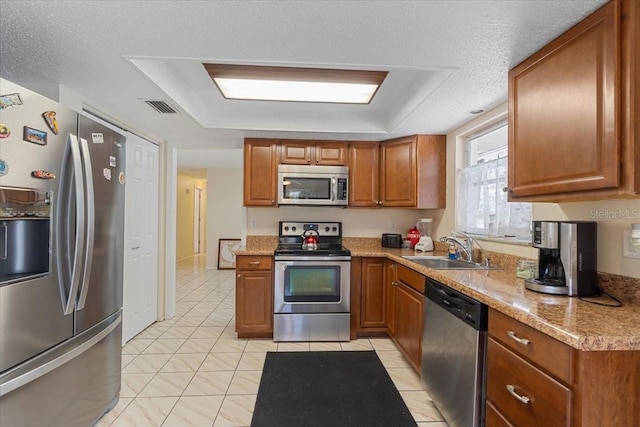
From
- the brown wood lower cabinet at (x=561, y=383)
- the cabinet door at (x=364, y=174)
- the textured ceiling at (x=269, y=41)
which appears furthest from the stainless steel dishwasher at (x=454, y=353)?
the cabinet door at (x=364, y=174)

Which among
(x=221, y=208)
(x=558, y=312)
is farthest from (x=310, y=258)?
(x=221, y=208)

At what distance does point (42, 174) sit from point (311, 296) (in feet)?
7.32

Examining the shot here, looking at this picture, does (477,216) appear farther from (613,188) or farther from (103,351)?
(103,351)

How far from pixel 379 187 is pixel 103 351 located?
2767 mm

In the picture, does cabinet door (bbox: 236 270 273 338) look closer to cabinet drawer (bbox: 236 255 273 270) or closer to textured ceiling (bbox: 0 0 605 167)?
cabinet drawer (bbox: 236 255 273 270)

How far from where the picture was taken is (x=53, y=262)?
1416 mm

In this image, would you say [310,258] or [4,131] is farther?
[310,258]

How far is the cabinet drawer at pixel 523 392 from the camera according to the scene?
1.05m

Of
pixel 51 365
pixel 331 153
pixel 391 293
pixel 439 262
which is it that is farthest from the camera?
pixel 331 153

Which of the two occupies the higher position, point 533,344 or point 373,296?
point 533,344

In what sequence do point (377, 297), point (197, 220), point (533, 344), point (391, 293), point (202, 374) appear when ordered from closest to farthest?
point (533, 344)
point (202, 374)
point (391, 293)
point (377, 297)
point (197, 220)

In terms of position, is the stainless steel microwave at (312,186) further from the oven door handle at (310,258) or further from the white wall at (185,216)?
the white wall at (185,216)

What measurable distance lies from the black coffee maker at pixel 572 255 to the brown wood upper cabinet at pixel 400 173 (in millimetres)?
1628

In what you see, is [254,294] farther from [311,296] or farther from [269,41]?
[269,41]
